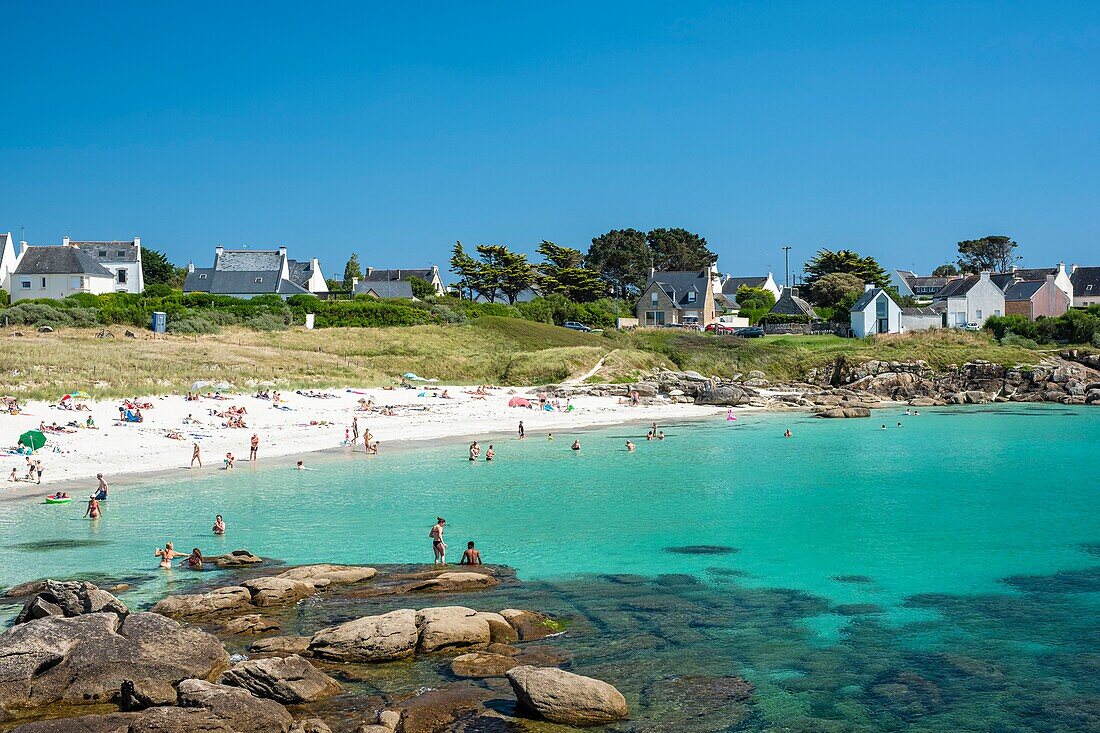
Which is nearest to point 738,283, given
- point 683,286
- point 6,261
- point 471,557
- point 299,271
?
point 683,286

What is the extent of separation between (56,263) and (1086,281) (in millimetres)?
94724

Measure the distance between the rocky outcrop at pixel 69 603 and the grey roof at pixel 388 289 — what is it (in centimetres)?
8454

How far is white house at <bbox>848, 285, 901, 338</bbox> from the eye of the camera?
73.9m

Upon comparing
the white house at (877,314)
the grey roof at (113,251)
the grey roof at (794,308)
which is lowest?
the white house at (877,314)

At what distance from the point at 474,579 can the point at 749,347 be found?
5364cm

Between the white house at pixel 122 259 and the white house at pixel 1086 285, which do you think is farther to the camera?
the white house at pixel 1086 285

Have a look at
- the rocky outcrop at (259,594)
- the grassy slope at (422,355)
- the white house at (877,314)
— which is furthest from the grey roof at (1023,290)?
the rocky outcrop at (259,594)

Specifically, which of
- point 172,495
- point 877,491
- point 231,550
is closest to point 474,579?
point 231,550

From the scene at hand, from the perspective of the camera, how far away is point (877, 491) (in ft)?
98.2

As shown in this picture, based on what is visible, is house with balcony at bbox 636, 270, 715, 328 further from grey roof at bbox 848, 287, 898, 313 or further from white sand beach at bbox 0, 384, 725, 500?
white sand beach at bbox 0, 384, 725, 500

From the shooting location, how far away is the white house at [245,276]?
265ft

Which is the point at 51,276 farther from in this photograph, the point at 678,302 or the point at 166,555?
the point at 166,555

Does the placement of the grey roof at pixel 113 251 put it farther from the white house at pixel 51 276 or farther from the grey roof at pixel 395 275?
the grey roof at pixel 395 275

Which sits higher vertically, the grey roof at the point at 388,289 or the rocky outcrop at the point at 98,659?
the grey roof at the point at 388,289
